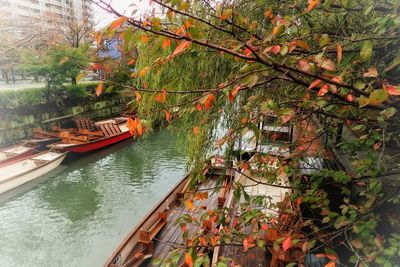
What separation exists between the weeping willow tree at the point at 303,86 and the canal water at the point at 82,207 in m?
3.18

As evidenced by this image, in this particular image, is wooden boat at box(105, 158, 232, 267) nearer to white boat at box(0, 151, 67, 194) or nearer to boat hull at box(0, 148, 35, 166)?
white boat at box(0, 151, 67, 194)

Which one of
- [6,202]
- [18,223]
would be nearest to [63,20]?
[6,202]

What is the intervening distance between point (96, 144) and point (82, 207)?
215 inches

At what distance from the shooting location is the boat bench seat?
4.90m

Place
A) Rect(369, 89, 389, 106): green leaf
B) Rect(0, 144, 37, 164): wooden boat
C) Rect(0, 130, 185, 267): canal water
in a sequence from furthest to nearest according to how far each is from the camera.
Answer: Rect(0, 144, 37, 164): wooden boat → Rect(0, 130, 185, 267): canal water → Rect(369, 89, 389, 106): green leaf

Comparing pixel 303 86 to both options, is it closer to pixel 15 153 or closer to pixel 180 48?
pixel 180 48

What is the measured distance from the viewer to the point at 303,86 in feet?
4.65

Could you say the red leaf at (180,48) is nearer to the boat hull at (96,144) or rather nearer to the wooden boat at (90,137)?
the wooden boat at (90,137)

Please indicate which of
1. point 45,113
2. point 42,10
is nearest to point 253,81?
point 45,113

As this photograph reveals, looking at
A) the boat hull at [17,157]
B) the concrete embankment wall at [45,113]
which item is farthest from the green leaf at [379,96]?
the boat hull at [17,157]

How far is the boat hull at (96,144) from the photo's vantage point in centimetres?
1237

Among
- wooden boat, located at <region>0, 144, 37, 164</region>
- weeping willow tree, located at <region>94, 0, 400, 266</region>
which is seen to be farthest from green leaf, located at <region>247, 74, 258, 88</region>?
wooden boat, located at <region>0, 144, 37, 164</region>

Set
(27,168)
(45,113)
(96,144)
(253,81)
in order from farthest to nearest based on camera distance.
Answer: (45,113), (96,144), (27,168), (253,81)

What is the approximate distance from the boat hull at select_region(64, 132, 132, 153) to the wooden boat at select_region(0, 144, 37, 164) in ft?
4.60
